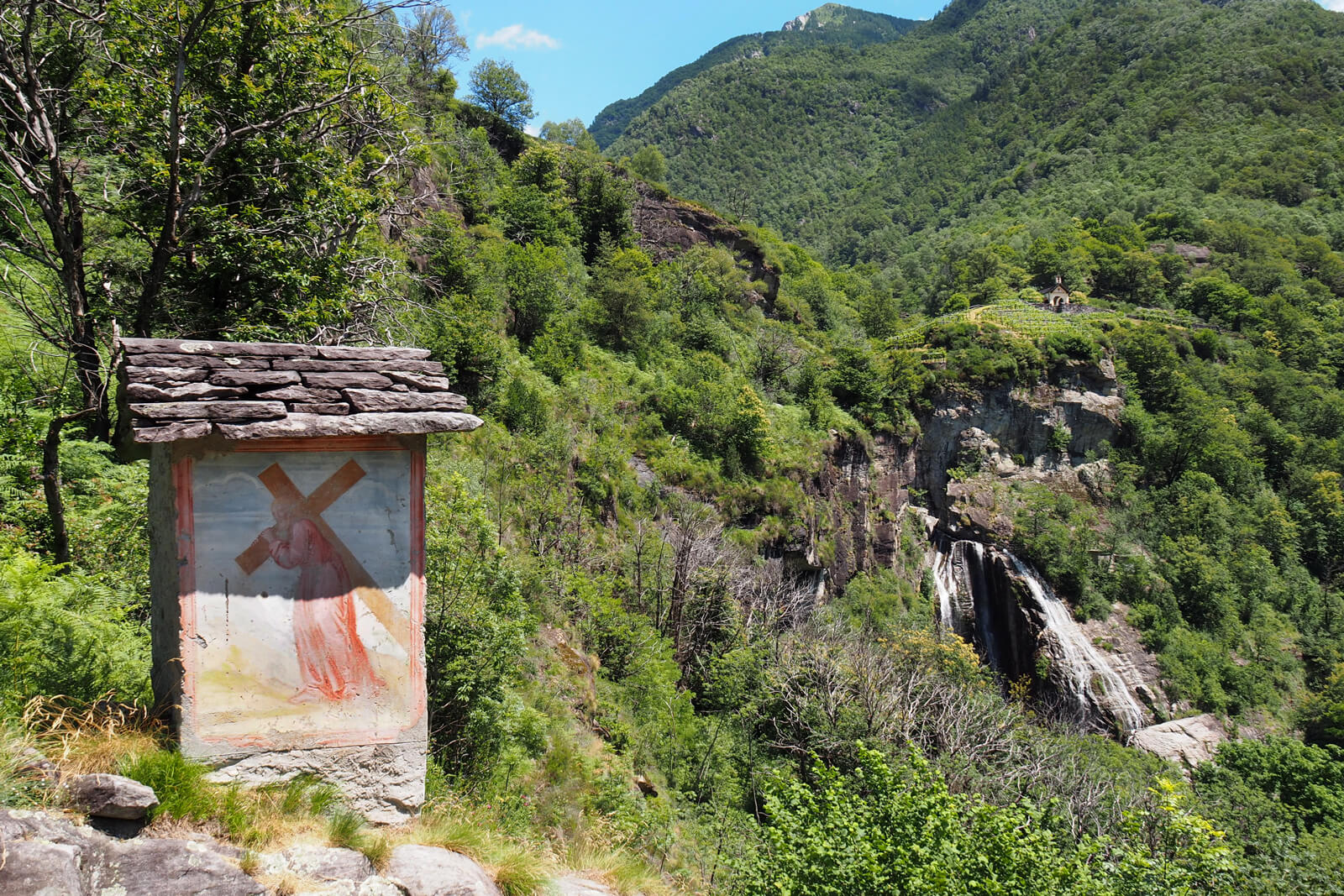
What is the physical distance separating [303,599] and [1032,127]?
111838 millimetres

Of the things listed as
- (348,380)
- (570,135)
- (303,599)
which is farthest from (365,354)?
(570,135)

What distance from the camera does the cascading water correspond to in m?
27.8

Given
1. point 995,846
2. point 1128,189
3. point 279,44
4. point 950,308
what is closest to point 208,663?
point 279,44

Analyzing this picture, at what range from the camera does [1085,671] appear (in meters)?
28.4

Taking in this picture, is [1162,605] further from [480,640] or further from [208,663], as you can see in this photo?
[208,663]

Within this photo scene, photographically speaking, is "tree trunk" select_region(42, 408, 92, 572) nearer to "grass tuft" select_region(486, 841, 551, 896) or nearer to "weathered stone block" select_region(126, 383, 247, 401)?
"weathered stone block" select_region(126, 383, 247, 401)

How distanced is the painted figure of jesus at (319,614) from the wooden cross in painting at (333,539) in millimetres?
34

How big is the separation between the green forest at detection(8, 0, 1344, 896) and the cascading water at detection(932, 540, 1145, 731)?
1.01 meters

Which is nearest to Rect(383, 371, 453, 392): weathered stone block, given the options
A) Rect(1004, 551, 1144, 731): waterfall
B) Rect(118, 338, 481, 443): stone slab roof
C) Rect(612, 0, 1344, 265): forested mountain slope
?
Rect(118, 338, 481, 443): stone slab roof

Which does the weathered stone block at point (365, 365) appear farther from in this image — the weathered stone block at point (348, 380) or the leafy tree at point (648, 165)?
the leafy tree at point (648, 165)

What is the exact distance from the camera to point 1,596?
465 centimetres

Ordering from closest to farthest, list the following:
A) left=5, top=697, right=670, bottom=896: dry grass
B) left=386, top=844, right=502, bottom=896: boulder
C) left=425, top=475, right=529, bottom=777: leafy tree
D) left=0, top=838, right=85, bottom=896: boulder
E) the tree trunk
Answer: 1. left=0, top=838, right=85, bottom=896: boulder
2. left=5, top=697, right=670, bottom=896: dry grass
3. left=386, top=844, right=502, bottom=896: boulder
4. the tree trunk
5. left=425, top=475, right=529, bottom=777: leafy tree

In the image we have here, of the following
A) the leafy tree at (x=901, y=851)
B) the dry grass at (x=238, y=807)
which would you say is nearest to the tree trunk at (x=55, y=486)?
the dry grass at (x=238, y=807)

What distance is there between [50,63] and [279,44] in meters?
1.97
